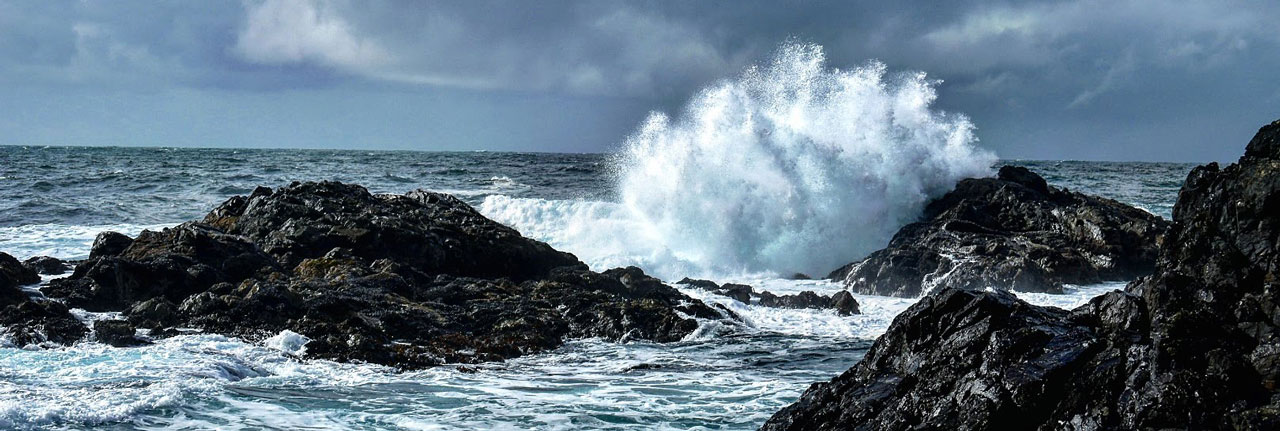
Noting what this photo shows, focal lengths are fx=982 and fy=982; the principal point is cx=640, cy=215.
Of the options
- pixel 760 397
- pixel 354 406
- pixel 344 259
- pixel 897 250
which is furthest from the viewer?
pixel 897 250

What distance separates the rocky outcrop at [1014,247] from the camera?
17375mm

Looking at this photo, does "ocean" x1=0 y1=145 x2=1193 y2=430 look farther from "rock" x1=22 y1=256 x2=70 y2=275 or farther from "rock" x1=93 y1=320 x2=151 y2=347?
Answer: "rock" x1=22 y1=256 x2=70 y2=275

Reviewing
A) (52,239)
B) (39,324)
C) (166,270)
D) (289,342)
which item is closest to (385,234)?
(166,270)

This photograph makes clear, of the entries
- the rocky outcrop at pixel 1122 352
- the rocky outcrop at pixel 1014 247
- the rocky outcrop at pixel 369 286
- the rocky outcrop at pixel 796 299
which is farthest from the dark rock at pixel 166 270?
the rocky outcrop at pixel 1014 247

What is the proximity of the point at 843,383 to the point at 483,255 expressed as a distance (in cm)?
1115

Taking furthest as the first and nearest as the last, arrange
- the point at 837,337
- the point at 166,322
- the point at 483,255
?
the point at 483,255 → the point at 837,337 → the point at 166,322

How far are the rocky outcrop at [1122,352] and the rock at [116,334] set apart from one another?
26.5 ft

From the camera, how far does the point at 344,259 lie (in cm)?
1580

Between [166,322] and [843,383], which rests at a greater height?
[843,383]

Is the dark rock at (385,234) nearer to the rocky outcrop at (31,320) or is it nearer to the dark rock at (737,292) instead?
the dark rock at (737,292)

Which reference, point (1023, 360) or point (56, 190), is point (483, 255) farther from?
point (56, 190)

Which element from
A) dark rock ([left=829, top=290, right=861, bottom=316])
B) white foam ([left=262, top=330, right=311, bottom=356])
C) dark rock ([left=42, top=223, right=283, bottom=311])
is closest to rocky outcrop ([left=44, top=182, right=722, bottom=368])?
dark rock ([left=42, top=223, right=283, bottom=311])

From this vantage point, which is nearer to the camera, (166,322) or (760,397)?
(760,397)

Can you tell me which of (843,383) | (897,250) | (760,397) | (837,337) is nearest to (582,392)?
(760,397)
